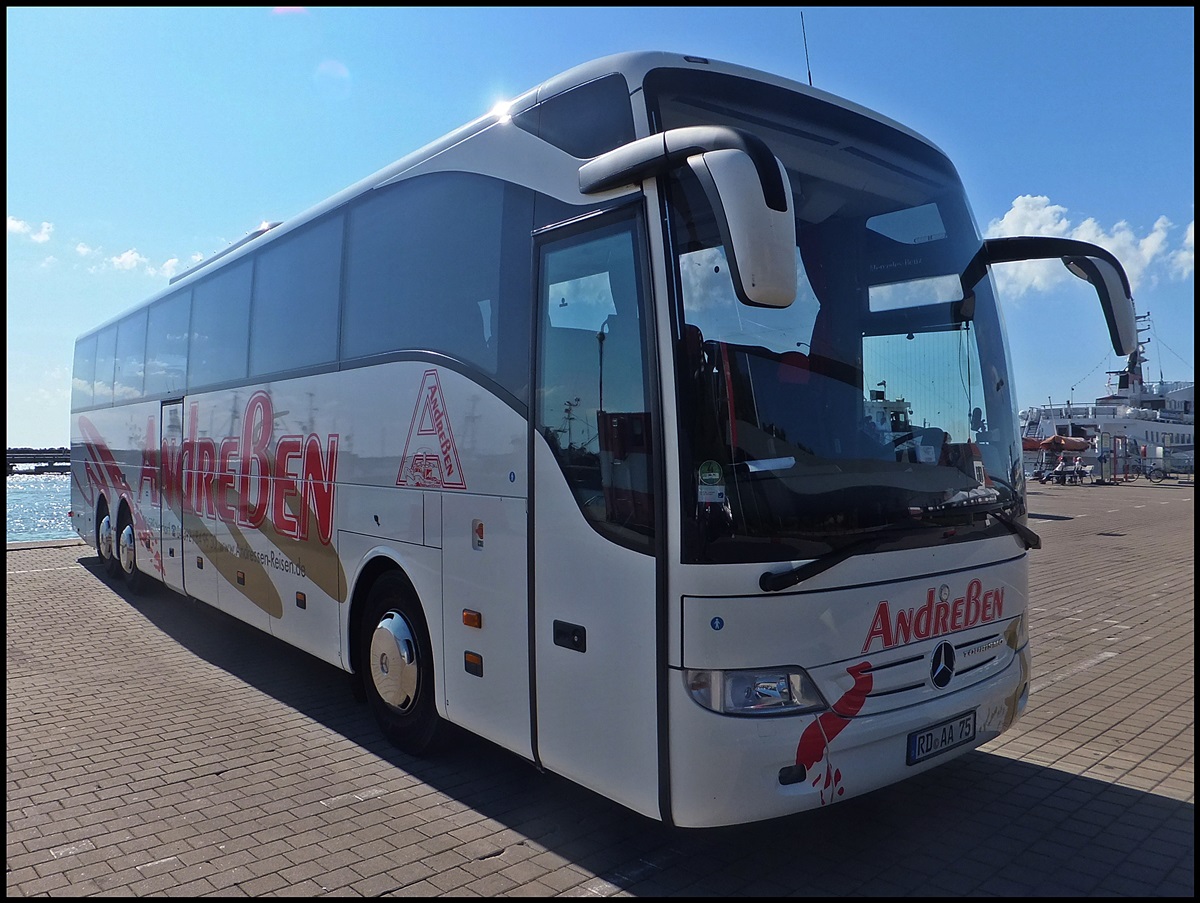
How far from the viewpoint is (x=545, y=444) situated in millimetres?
4230

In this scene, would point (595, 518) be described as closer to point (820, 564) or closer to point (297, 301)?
point (820, 564)

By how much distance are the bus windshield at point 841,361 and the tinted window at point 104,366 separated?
10378mm

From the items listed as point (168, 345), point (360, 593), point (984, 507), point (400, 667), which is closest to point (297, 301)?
point (360, 593)

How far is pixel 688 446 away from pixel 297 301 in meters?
4.44

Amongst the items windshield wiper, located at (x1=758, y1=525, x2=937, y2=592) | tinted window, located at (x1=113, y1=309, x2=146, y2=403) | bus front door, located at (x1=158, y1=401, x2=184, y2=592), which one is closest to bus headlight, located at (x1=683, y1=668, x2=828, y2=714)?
windshield wiper, located at (x1=758, y1=525, x2=937, y2=592)

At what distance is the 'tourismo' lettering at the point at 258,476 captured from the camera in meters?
6.40

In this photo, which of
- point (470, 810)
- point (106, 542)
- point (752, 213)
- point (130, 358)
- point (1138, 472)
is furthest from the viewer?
point (1138, 472)

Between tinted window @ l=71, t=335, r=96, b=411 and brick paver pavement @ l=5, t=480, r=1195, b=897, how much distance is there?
6.46 m

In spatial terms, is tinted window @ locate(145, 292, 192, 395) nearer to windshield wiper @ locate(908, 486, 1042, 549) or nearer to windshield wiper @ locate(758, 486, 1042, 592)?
windshield wiper @ locate(758, 486, 1042, 592)

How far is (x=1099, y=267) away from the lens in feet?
16.3

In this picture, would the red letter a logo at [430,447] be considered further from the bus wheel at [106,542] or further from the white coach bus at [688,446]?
the bus wheel at [106,542]

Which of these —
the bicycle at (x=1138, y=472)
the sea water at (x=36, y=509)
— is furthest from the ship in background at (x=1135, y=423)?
the sea water at (x=36, y=509)

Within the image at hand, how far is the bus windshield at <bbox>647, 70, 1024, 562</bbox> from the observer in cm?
359

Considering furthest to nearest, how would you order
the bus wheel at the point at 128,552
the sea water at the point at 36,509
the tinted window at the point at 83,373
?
the sea water at the point at 36,509 → the tinted window at the point at 83,373 → the bus wheel at the point at 128,552
